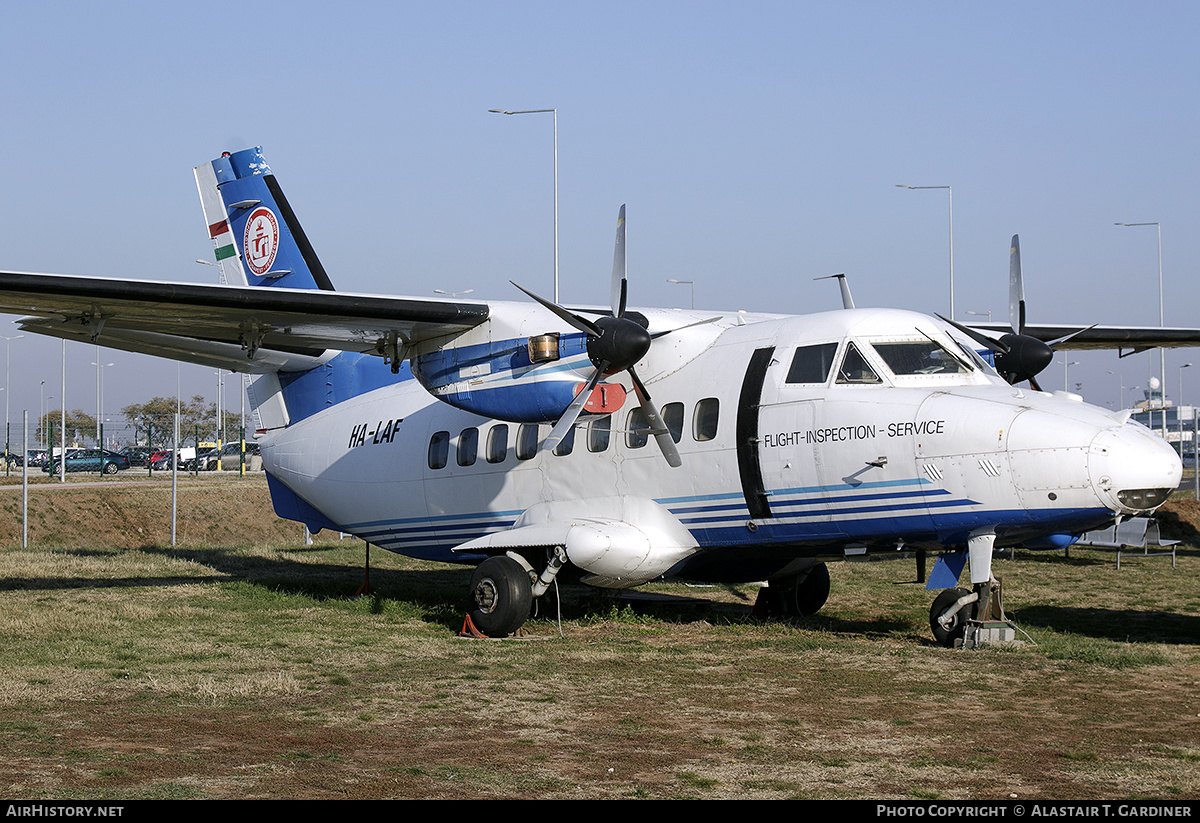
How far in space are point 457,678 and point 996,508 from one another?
5288 mm

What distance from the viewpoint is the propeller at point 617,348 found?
1202cm

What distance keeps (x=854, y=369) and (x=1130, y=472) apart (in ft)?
9.38

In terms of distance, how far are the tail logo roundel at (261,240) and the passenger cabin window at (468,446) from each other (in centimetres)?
523

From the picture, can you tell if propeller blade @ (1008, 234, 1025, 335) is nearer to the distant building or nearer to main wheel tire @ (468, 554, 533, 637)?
the distant building

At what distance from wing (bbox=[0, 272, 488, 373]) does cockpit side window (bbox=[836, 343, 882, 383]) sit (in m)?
4.37

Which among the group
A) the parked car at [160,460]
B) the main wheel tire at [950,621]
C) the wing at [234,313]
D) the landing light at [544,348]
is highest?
the wing at [234,313]

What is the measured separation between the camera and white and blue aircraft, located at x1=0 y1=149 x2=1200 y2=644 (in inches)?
413

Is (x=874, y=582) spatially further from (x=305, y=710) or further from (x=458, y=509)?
(x=305, y=710)

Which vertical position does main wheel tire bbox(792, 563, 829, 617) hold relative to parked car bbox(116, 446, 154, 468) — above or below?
below

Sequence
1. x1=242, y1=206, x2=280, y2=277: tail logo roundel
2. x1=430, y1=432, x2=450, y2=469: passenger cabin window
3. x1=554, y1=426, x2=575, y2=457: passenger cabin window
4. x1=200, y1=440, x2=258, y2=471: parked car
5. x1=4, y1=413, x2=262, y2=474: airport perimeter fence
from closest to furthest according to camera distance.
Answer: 1. x1=554, y1=426, x2=575, y2=457: passenger cabin window
2. x1=430, y1=432, x2=450, y2=469: passenger cabin window
3. x1=242, y1=206, x2=280, y2=277: tail logo roundel
4. x1=4, y1=413, x2=262, y2=474: airport perimeter fence
5. x1=200, y1=440, x2=258, y2=471: parked car

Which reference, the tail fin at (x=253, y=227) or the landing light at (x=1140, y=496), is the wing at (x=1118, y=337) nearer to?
the landing light at (x=1140, y=496)

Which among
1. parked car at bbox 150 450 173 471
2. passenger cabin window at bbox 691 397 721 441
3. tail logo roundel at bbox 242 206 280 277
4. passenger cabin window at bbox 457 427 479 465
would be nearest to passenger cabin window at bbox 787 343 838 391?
passenger cabin window at bbox 691 397 721 441

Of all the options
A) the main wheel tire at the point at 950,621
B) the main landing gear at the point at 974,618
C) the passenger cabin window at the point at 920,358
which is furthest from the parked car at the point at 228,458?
the main landing gear at the point at 974,618
